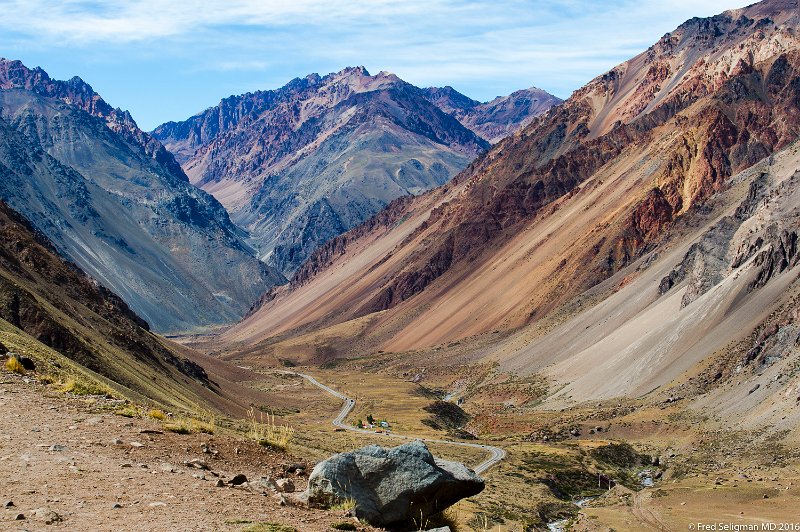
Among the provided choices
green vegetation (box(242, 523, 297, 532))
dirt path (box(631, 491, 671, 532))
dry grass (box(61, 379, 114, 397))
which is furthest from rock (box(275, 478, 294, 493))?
dirt path (box(631, 491, 671, 532))

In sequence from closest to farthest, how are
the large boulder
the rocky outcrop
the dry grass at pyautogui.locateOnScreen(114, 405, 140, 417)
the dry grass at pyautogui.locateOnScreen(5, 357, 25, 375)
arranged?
1. the large boulder
2. the dry grass at pyautogui.locateOnScreen(114, 405, 140, 417)
3. the dry grass at pyautogui.locateOnScreen(5, 357, 25, 375)
4. the rocky outcrop

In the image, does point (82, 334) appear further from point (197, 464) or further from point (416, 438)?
point (197, 464)

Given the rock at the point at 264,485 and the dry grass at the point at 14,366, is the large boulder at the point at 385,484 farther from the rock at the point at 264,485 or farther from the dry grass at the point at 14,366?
the dry grass at the point at 14,366

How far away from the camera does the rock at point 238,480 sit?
19683 millimetres

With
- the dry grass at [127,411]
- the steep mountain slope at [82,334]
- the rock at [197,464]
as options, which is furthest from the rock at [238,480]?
the steep mountain slope at [82,334]

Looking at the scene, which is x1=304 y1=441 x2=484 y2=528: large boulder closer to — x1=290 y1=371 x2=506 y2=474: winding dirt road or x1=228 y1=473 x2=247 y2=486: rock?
x1=228 y1=473 x2=247 y2=486: rock

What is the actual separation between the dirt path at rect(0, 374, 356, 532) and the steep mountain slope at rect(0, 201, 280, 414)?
1189cm

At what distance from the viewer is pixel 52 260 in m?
93.2

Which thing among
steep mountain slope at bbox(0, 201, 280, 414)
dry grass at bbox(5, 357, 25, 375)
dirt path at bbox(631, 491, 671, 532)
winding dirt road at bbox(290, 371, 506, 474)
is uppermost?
dry grass at bbox(5, 357, 25, 375)

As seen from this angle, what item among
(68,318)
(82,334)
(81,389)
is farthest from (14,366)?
(68,318)

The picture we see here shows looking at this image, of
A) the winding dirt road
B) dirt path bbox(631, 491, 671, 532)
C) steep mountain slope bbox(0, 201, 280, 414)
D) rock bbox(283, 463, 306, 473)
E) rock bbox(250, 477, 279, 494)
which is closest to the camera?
rock bbox(250, 477, 279, 494)

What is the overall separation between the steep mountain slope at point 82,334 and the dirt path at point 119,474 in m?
11.9

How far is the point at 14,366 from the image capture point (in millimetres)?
28656

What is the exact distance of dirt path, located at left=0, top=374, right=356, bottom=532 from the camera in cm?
1653
